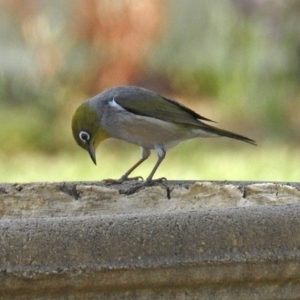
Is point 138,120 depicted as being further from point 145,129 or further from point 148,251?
point 148,251

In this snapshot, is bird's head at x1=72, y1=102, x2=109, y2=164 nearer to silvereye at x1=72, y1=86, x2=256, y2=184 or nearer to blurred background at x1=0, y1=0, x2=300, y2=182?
silvereye at x1=72, y1=86, x2=256, y2=184

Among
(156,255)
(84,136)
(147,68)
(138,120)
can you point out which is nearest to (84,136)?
(84,136)

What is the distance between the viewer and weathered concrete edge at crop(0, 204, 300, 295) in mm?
1223

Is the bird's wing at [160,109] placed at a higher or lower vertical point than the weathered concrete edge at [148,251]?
higher

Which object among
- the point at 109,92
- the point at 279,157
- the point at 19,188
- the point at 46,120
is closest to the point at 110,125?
the point at 109,92

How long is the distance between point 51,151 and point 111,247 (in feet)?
18.0

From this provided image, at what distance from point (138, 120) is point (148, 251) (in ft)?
6.24

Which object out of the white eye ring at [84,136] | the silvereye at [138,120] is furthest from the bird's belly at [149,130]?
the white eye ring at [84,136]

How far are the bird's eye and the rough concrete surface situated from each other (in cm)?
181

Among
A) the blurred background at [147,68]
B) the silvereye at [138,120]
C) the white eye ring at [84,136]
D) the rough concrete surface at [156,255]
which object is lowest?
the rough concrete surface at [156,255]

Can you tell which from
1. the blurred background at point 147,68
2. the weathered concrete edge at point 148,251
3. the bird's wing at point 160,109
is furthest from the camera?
the blurred background at point 147,68

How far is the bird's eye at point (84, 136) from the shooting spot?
3.12 metres

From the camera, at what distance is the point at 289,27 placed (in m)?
7.93

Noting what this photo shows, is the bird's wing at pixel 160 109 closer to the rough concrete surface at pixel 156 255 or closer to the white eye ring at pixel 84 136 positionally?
the white eye ring at pixel 84 136
